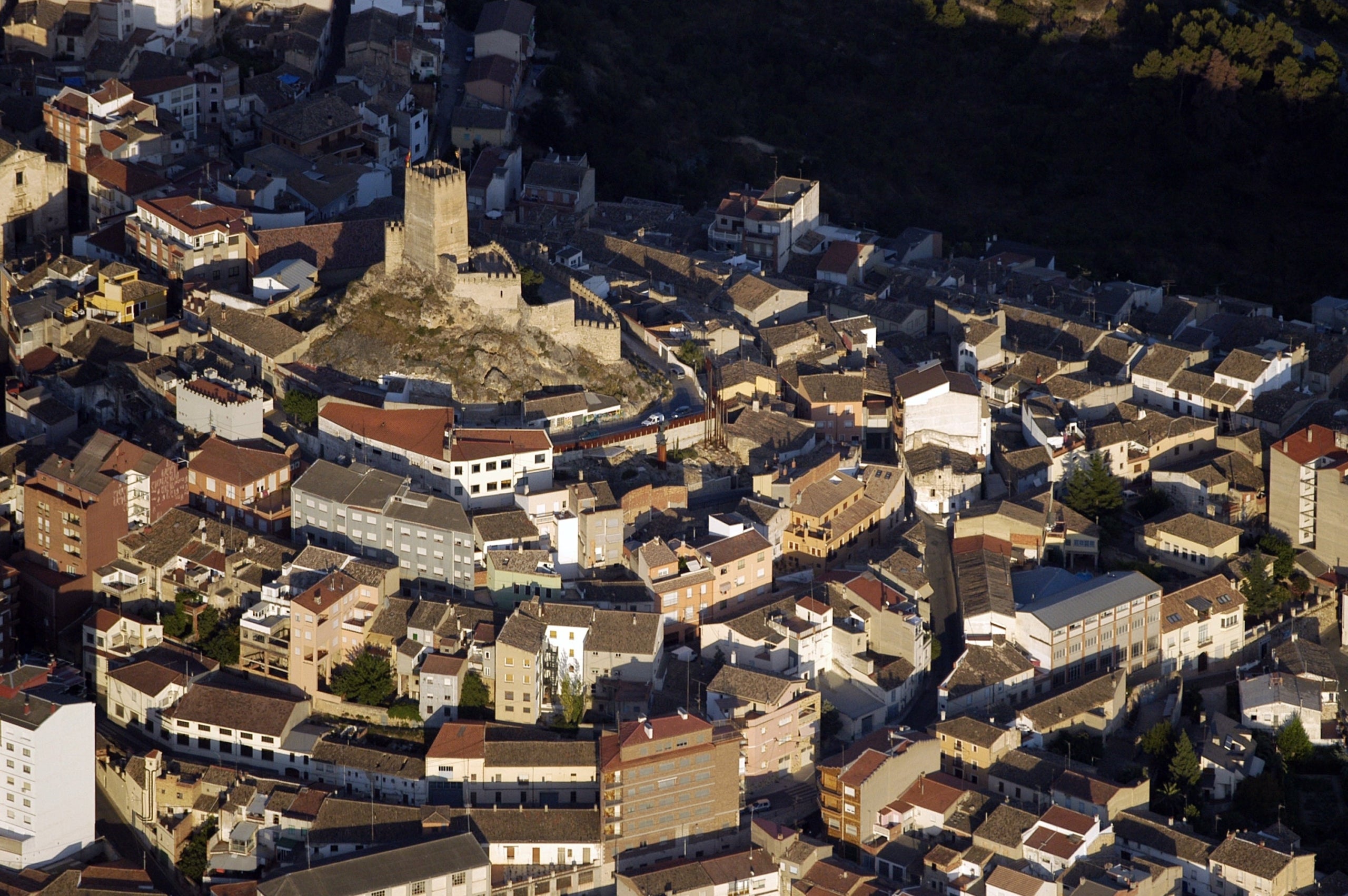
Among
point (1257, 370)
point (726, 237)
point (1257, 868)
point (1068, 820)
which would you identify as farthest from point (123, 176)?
point (1257, 868)

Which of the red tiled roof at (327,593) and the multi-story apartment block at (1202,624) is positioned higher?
the red tiled roof at (327,593)

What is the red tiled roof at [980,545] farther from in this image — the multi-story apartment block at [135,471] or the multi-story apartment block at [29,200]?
the multi-story apartment block at [29,200]

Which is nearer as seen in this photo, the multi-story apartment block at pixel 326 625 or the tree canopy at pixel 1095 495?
the multi-story apartment block at pixel 326 625

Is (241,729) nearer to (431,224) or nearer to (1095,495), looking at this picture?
(431,224)

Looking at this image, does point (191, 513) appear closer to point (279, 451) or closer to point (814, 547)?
point (279, 451)

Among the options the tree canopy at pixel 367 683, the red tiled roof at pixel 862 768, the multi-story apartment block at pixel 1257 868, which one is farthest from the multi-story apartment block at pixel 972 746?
the tree canopy at pixel 367 683

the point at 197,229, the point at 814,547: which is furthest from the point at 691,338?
the point at 197,229

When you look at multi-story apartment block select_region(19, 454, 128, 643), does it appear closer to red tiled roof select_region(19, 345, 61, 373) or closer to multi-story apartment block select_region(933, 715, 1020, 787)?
red tiled roof select_region(19, 345, 61, 373)
